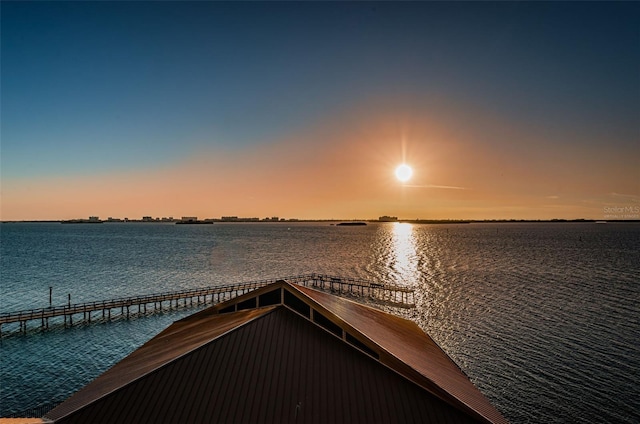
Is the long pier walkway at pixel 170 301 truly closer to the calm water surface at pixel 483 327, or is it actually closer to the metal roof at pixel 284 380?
the calm water surface at pixel 483 327

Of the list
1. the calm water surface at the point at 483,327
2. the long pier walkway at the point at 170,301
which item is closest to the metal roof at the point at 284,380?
the calm water surface at the point at 483,327

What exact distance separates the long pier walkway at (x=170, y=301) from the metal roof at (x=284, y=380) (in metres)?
34.7

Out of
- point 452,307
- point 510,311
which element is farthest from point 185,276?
point 510,311

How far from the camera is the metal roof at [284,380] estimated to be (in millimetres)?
14094

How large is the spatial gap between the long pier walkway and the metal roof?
34659 mm

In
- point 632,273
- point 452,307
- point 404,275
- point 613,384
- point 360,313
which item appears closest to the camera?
point 360,313

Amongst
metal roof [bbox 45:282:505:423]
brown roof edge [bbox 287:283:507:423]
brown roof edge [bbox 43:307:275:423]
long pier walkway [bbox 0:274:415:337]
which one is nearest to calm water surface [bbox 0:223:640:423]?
long pier walkway [bbox 0:274:415:337]

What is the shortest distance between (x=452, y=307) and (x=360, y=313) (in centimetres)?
3749

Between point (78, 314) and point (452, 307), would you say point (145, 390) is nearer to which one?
point (78, 314)

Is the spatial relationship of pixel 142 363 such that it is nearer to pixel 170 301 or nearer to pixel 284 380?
pixel 284 380

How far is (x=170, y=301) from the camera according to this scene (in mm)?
55219

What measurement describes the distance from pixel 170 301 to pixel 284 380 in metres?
45.3

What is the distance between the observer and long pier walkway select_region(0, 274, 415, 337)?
Answer: 45.4 meters

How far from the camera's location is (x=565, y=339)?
132 ft
